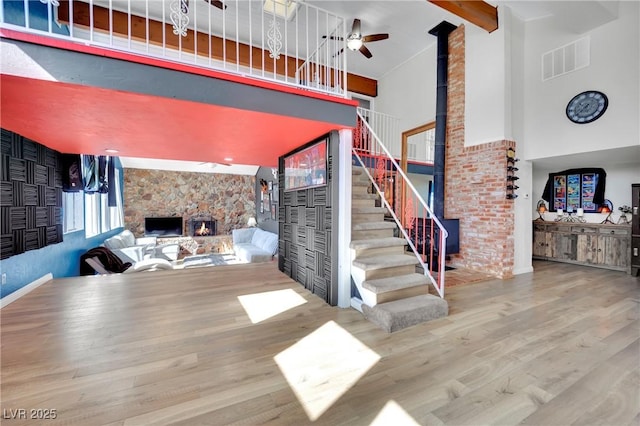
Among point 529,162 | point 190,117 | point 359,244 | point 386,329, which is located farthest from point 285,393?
point 529,162

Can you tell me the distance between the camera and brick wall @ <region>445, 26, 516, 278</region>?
449 cm

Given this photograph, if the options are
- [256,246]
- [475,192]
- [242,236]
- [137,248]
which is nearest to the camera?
[475,192]

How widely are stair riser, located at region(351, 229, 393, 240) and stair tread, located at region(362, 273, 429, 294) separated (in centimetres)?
66

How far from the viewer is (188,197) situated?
29.3 ft

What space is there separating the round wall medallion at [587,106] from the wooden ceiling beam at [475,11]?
176cm

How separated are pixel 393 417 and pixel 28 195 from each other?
4.81 meters

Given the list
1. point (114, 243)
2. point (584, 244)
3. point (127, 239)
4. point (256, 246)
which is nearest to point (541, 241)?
point (584, 244)

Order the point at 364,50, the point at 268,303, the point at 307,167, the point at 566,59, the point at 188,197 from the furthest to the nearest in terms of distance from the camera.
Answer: the point at 188,197 → the point at 364,50 → the point at 566,59 → the point at 307,167 → the point at 268,303

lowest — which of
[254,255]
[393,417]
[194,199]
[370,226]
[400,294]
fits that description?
[393,417]

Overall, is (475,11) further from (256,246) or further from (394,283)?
(256,246)

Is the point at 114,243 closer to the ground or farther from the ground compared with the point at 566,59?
closer to the ground

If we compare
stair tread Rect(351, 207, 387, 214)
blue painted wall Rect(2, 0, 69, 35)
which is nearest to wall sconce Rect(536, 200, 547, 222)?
stair tread Rect(351, 207, 387, 214)

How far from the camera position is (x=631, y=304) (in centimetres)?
320

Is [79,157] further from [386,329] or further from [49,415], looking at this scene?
[386,329]
